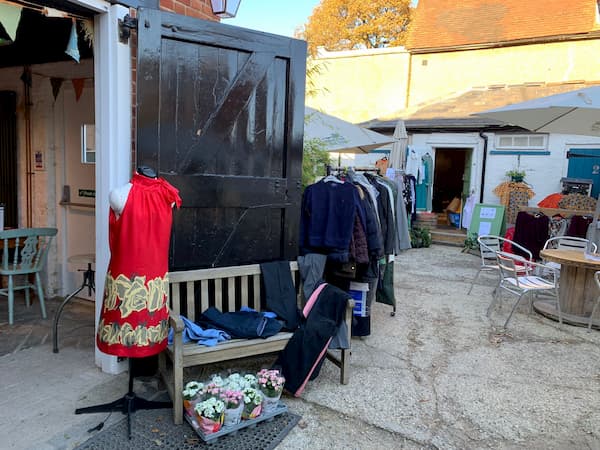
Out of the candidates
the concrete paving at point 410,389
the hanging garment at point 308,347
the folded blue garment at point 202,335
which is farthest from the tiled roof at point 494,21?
the folded blue garment at point 202,335

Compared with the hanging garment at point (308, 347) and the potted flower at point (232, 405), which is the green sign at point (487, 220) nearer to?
the hanging garment at point (308, 347)

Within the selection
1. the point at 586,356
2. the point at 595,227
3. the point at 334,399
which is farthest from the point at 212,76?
the point at 595,227

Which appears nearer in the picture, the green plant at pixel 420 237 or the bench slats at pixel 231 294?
the bench slats at pixel 231 294

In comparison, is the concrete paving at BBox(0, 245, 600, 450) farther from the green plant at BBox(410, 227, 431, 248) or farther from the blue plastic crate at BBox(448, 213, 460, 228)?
the blue plastic crate at BBox(448, 213, 460, 228)

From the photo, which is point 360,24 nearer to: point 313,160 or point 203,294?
point 313,160

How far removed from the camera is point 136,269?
94.2 inches

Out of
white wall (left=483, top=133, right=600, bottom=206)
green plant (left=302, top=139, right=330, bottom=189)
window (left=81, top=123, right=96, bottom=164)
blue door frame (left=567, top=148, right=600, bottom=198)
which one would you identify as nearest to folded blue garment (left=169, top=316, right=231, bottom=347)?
green plant (left=302, top=139, right=330, bottom=189)

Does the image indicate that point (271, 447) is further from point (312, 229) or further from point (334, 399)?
point (312, 229)

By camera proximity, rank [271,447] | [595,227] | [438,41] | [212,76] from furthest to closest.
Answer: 1. [438,41]
2. [595,227]
3. [212,76]
4. [271,447]

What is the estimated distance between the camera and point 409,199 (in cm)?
966

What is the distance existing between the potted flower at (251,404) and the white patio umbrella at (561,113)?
454cm

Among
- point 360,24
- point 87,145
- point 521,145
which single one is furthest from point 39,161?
point 360,24

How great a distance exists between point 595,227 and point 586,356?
2162mm

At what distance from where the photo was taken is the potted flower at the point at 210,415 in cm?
244
